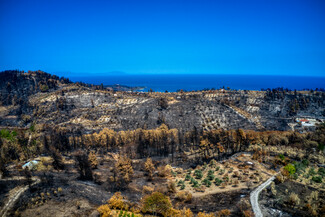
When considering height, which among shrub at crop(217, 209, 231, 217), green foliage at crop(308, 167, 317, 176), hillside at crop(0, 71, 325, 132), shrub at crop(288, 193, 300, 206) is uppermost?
hillside at crop(0, 71, 325, 132)

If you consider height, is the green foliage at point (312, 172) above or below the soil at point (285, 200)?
above

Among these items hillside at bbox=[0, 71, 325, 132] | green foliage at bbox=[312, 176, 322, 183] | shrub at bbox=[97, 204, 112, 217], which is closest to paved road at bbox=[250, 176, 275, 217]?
green foliage at bbox=[312, 176, 322, 183]

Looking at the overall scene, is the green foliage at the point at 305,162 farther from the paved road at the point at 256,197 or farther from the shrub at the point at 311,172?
the paved road at the point at 256,197

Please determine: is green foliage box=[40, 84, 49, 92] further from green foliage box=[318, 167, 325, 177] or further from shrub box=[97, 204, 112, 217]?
green foliage box=[318, 167, 325, 177]

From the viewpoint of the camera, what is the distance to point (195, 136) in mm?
67812

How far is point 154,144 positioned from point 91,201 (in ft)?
127

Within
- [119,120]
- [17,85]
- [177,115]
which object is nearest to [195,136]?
[177,115]

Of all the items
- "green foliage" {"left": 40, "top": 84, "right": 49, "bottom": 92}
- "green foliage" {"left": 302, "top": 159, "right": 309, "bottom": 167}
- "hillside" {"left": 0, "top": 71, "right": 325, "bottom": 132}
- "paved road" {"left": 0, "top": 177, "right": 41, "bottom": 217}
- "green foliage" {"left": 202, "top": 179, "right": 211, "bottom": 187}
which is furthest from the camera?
"green foliage" {"left": 40, "top": 84, "right": 49, "bottom": 92}

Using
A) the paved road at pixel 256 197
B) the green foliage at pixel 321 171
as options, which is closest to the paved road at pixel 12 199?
the paved road at pixel 256 197

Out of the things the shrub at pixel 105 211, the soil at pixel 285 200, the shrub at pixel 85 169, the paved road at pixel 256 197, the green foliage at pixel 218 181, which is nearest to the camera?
the soil at pixel 285 200

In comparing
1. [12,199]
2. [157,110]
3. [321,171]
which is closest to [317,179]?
[321,171]

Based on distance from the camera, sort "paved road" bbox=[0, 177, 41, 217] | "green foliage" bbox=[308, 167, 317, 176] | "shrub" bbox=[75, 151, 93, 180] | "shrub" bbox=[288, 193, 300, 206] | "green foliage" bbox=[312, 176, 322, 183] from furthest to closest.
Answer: "shrub" bbox=[75, 151, 93, 180], "green foliage" bbox=[308, 167, 317, 176], "green foliage" bbox=[312, 176, 322, 183], "paved road" bbox=[0, 177, 41, 217], "shrub" bbox=[288, 193, 300, 206]

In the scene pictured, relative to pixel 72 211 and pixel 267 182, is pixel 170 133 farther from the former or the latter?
pixel 72 211

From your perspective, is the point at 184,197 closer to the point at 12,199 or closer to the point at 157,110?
the point at 12,199
